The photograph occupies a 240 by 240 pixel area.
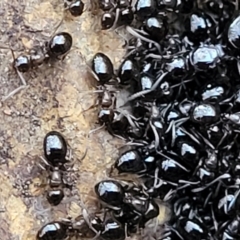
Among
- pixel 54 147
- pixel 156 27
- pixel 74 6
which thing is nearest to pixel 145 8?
pixel 156 27

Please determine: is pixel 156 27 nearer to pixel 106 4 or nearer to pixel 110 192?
pixel 106 4

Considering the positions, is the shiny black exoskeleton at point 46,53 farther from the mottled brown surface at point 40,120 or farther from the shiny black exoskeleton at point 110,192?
the shiny black exoskeleton at point 110,192

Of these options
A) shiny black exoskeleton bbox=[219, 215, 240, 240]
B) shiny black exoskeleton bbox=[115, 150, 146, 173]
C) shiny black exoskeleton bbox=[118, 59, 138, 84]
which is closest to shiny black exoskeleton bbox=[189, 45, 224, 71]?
shiny black exoskeleton bbox=[118, 59, 138, 84]

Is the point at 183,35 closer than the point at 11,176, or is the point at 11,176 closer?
the point at 11,176

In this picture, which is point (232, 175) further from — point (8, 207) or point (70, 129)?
point (8, 207)

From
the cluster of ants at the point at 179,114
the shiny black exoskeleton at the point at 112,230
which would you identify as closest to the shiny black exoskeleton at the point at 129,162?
the cluster of ants at the point at 179,114

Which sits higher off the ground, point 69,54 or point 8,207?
point 69,54

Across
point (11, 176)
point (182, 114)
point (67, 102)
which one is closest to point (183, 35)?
point (182, 114)

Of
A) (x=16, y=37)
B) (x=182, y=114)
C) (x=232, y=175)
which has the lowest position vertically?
(x=232, y=175)
